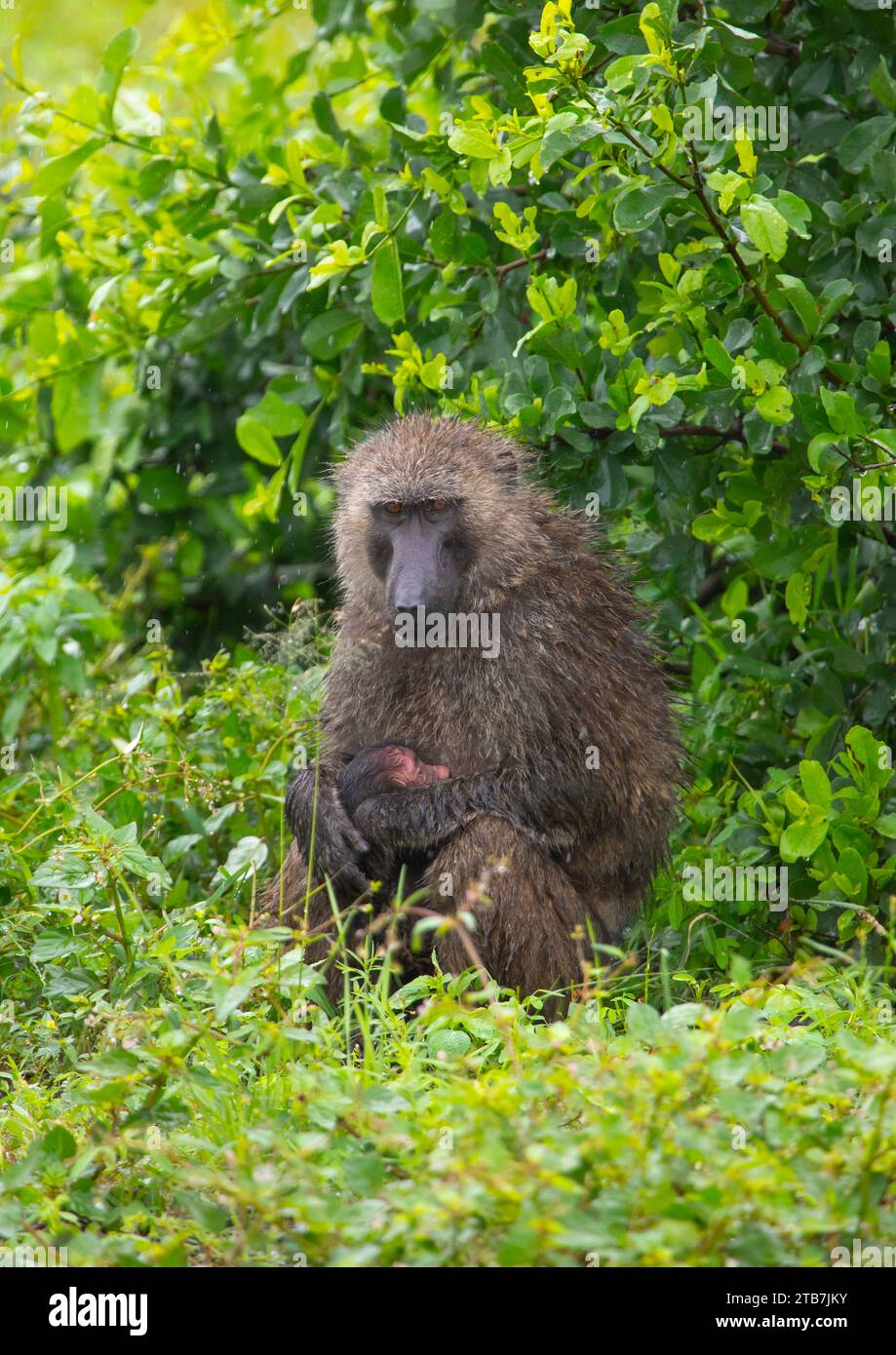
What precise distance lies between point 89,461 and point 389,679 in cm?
298

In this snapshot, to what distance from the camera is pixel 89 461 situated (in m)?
7.14

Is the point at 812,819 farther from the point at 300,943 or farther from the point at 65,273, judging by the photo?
the point at 65,273

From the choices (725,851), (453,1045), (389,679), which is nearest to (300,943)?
(453,1045)

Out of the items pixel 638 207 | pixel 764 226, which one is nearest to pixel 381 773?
pixel 638 207

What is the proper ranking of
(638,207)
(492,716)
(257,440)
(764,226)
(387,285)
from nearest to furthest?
(764,226) → (638,207) → (492,716) → (387,285) → (257,440)

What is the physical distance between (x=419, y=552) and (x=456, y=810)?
745mm

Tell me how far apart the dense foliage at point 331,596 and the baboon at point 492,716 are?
22 cm

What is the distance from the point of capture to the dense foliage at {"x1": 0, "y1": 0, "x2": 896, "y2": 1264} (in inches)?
107

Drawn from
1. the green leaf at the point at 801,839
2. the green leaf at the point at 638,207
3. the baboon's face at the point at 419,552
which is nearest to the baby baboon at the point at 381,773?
the baboon's face at the point at 419,552

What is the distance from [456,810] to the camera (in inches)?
170

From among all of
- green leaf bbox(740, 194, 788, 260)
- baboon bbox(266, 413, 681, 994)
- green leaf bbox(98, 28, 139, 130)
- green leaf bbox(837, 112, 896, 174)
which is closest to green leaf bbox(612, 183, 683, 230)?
green leaf bbox(740, 194, 788, 260)

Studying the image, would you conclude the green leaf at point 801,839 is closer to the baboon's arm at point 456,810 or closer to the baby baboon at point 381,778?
the baboon's arm at point 456,810

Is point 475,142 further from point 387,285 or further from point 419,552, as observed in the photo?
point 419,552

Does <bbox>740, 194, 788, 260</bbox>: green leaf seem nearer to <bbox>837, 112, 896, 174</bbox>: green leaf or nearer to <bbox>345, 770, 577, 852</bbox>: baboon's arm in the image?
<bbox>837, 112, 896, 174</bbox>: green leaf
